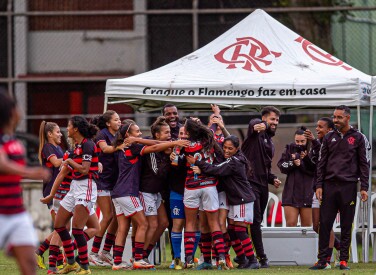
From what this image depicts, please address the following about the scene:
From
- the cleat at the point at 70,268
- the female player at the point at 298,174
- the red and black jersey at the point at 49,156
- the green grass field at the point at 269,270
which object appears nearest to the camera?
the cleat at the point at 70,268

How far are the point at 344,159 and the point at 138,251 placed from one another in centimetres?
273

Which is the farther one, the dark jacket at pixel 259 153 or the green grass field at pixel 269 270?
the dark jacket at pixel 259 153

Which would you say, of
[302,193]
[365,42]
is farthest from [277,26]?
[365,42]

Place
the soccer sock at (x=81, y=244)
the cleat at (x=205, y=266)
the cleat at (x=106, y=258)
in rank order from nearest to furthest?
1. the soccer sock at (x=81, y=244)
2. the cleat at (x=205, y=266)
3. the cleat at (x=106, y=258)

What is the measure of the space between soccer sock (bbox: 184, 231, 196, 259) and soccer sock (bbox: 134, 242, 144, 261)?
55cm

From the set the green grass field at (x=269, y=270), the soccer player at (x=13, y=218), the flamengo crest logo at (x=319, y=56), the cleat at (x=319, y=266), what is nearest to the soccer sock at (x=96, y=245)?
the green grass field at (x=269, y=270)

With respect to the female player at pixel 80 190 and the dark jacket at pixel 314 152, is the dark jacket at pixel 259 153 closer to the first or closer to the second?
the dark jacket at pixel 314 152

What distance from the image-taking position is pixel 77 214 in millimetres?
11641

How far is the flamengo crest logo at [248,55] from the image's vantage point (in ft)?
48.0

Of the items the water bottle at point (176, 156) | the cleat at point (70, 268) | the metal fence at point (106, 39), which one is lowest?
the cleat at point (70, 268)

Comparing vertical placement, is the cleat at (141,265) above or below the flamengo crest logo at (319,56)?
below

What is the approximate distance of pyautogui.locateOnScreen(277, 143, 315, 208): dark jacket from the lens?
1427 cm

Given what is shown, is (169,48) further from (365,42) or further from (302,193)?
(302,193)

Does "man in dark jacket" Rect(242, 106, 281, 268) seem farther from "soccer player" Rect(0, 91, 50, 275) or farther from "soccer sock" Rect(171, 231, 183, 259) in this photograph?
"soccer player" Rect(0, 91, 50, 275)
